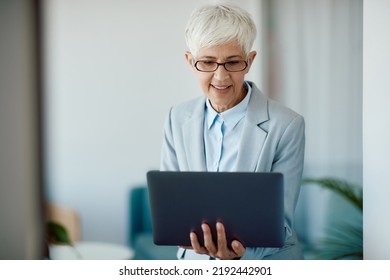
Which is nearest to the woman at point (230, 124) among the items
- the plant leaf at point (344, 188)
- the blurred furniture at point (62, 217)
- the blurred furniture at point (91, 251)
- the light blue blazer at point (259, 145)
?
the light blue blazer at point (259, 145)

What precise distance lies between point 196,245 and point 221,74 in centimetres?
60

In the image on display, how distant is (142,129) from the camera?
2.41m

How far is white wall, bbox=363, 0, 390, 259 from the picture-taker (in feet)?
7.79

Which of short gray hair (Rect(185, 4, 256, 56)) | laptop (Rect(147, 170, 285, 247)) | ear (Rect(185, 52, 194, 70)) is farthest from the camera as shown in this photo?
ear (Rect(185, 52, 194, 70))

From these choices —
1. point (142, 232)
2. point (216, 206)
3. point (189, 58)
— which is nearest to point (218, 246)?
point (216, 206)

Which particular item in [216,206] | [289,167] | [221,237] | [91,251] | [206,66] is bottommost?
[91,251]

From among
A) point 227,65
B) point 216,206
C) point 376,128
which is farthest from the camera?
point 376,128

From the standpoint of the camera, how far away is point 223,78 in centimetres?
226

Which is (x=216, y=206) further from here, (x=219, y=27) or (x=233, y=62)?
(x=219, y=27)

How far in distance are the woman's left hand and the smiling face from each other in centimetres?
44

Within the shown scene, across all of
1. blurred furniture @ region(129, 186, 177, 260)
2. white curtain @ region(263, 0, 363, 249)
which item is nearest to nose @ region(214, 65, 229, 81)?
white curtain @ region(263, 0, 363, 249)

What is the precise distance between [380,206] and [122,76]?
3.59 ft

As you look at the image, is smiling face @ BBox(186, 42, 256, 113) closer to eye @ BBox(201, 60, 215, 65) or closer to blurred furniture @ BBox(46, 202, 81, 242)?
eye @ BBox(201, 60, 215, 65)
